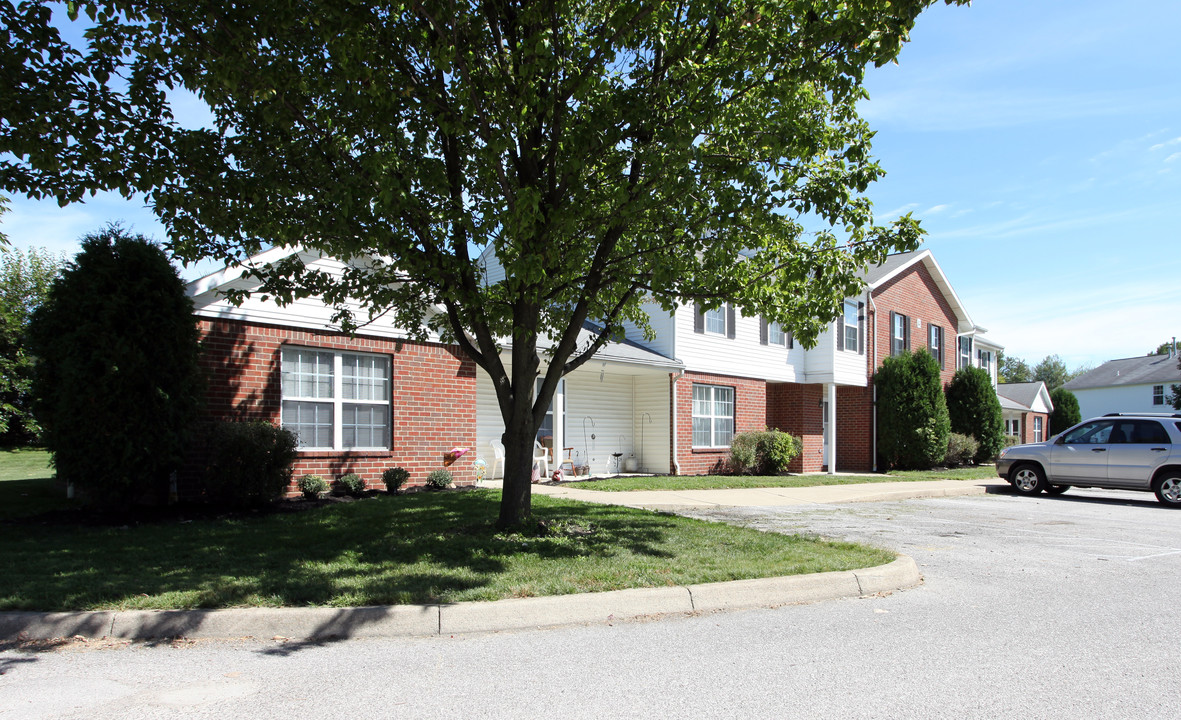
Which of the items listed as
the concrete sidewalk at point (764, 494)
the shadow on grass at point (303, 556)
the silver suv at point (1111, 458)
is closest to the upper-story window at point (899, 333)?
the concrete sidewalk at point (764, 494)

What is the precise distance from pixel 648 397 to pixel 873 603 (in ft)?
43.2

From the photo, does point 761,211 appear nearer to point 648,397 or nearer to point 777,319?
point 777,319

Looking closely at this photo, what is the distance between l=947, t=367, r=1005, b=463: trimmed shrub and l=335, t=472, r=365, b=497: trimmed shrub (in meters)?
21.9

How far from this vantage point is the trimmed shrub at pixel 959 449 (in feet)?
82.3

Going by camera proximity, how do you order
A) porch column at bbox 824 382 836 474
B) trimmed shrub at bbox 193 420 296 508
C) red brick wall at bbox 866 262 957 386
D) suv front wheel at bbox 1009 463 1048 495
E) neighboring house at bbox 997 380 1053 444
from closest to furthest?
trimmed shrub at bbox 193 420 296 508 → suv front wheel at bbox 1009 463 1048 495 → porch column at bbox 824 382 836 474 → red brick wall at bbox 866 262 957 386 → neighboring house at bbox 997 380 1053 444

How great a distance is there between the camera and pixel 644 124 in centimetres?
770

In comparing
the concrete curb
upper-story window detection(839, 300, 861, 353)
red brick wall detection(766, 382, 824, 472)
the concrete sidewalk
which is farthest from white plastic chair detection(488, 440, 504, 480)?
upper-story window detection(839, 300, 861, 353)

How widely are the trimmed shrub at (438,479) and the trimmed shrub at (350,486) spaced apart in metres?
1.32

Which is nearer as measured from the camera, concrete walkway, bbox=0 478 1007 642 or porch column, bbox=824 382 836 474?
concrete walkway, bbox=0 478 1007 642

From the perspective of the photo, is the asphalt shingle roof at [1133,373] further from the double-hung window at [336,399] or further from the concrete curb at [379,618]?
the concrete curb at [379,618]

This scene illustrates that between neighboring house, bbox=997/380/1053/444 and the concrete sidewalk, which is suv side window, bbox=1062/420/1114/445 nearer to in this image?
the concrete sidewalk

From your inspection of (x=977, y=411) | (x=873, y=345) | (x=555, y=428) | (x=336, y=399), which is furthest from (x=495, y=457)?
(x=977, y=411)

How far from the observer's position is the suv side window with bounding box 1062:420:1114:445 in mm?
15539

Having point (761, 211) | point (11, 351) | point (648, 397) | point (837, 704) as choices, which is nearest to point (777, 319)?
point (761, 211)
